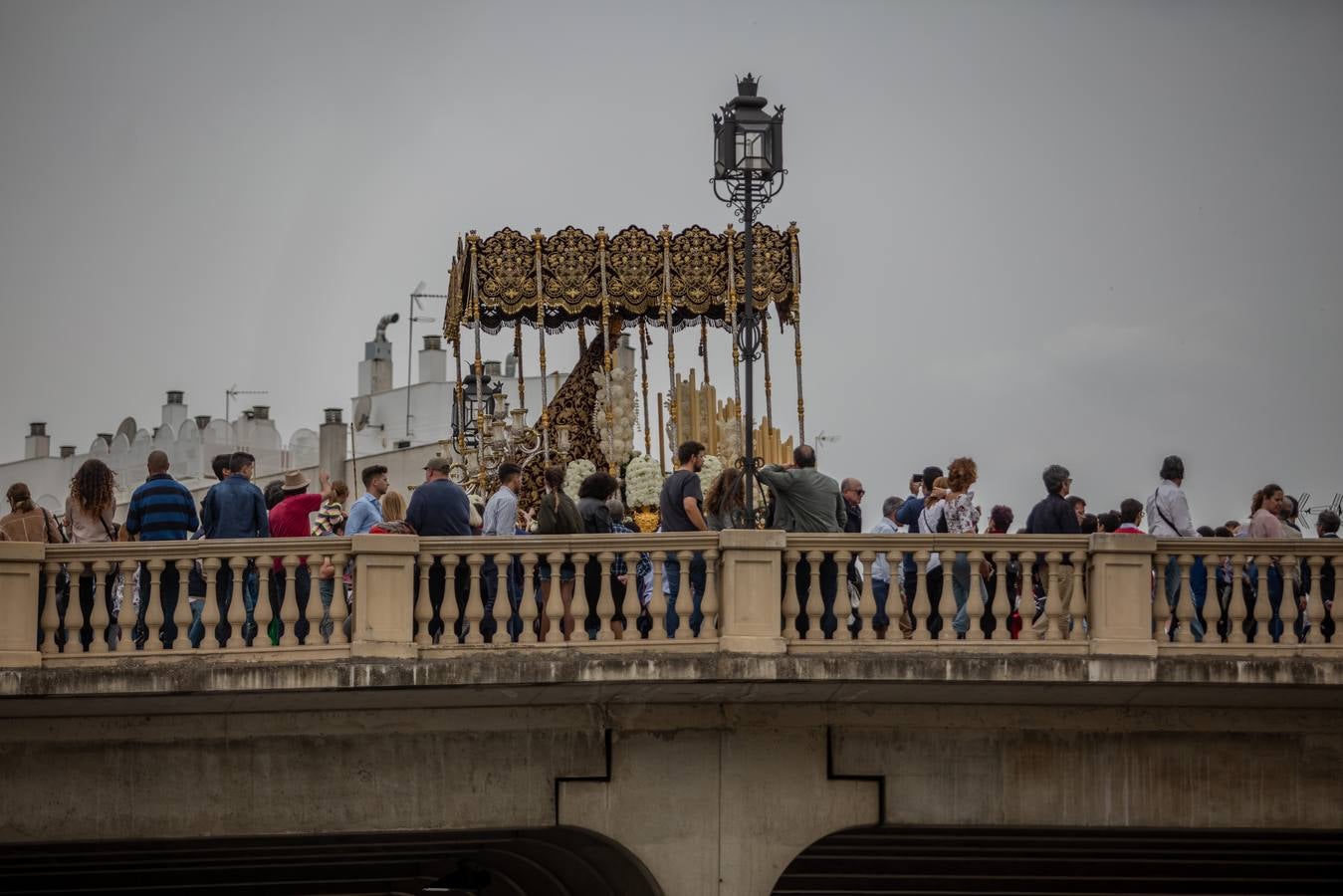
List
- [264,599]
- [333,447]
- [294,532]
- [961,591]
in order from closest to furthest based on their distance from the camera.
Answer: [264,599] → [961,591] → [294,532] → [333,447]

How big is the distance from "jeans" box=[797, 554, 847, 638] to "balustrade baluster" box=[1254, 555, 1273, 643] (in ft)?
9.79

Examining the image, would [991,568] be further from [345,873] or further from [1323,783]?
[345,873]

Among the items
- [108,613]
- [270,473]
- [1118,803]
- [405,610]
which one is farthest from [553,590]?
[270,473]

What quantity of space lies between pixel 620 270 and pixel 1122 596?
1390 cm

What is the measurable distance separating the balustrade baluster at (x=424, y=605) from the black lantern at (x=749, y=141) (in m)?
3.86

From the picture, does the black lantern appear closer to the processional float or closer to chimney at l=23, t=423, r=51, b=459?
the processional float

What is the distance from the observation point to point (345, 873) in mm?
30391

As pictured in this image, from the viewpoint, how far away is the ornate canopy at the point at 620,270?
30344mm

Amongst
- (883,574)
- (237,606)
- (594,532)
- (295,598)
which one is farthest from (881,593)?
(237,606)

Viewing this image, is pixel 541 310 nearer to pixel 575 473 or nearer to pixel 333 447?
pixel 575 473

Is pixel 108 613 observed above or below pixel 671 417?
below

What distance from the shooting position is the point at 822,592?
60.4 feet

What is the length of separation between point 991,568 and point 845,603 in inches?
52.7

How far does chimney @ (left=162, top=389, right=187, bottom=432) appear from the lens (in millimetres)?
52031
